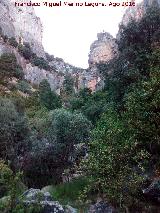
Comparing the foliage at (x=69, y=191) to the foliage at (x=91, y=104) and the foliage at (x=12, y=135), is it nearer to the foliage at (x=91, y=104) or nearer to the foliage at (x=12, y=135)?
the foliage at (x=12, y=135)

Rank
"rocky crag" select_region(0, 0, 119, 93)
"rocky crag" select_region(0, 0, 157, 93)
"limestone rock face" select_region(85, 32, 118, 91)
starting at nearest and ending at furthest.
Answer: "rocky crag" select_region(0, 0, 157, 93)
"rocky crag" select_region(0, 0, 119, 93)
"limestone rock face" select_region(85, 32, 118, 91)

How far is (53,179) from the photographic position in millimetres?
30109

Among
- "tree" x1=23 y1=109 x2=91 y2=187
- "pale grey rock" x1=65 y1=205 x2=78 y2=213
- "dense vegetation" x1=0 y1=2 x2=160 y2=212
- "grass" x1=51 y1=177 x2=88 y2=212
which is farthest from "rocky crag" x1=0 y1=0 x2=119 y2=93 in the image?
"pale grey rock" x1=65 y1=205 x2=78 y2=213

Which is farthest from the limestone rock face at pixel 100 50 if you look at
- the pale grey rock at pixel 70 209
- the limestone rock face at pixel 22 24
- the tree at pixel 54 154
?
the pale grey rock at pixel 70 209

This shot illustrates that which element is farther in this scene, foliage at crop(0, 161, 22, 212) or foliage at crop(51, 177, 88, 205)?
foliage at crop(51, 177, 88, 205)

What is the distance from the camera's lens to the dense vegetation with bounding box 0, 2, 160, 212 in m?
19.8

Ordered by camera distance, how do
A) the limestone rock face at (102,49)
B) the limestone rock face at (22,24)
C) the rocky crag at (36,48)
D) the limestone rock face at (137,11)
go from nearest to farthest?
1. the limestone rock face at (137,11)
2. the rocky crag at (36,48)
3. the limestone rock face at (22,24)
4. the limestone rock face at (102,49)

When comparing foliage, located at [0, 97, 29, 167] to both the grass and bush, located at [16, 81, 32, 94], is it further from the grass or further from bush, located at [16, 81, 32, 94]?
bush, located at [16, 81, 32, 94]

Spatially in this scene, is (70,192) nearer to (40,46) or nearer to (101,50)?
(101,50)

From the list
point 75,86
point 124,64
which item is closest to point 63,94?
point 75,86

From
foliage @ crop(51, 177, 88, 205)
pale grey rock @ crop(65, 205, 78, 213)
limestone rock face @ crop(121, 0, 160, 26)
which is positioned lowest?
foliage @ crop(51, 177, 88, 205)

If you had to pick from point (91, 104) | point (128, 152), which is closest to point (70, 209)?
point (128, 152)

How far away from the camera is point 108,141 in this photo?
20.3 m

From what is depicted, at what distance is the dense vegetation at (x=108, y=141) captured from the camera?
19.8m
